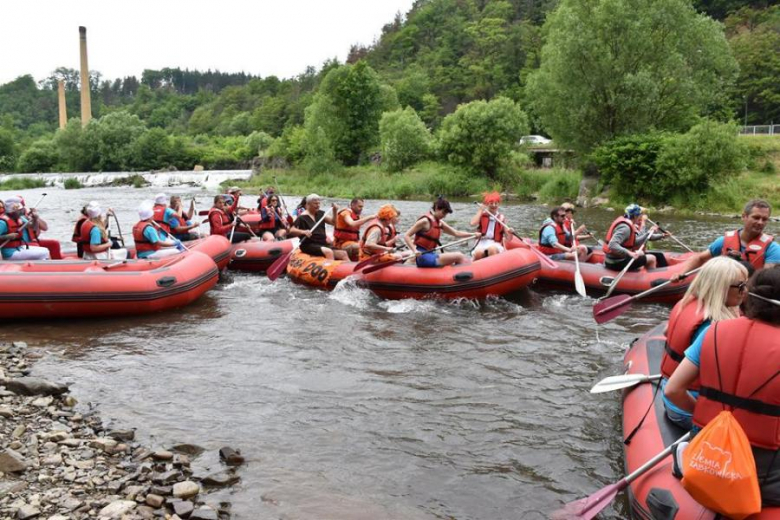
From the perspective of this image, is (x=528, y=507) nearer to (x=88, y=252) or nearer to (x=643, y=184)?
(x=88, y=252)

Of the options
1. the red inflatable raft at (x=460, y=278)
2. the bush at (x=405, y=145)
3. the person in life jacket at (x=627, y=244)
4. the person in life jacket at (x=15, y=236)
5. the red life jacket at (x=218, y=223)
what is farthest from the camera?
the bush at (x=405, y=145)

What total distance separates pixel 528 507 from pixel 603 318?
2846 mm

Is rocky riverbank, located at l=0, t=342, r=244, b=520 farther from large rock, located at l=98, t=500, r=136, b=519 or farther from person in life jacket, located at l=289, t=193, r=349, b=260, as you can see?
person in life jacket, located at l=289, t=193, r=349, b=260

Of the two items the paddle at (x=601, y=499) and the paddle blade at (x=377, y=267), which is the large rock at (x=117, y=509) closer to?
the paddle at (x=601, y=499)

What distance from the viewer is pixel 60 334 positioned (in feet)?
24.0

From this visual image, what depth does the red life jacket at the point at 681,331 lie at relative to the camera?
3433mm

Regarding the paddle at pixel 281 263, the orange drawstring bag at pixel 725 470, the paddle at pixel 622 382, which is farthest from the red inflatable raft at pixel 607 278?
the orange drawstring bag at pixel 725 470

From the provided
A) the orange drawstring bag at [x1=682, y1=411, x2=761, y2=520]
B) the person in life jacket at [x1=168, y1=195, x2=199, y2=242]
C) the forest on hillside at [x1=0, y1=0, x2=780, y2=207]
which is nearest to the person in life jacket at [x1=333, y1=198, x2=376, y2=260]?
the person in life jacket at [x1=168, y1=195, x2=199, y2=242]

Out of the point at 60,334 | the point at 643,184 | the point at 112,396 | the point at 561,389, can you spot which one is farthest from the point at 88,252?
the point at 643,184

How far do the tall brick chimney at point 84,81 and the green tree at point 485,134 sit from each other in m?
60.1

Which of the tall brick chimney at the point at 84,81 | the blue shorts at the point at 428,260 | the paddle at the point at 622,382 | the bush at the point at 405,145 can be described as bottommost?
the paddle at the point at 622,382

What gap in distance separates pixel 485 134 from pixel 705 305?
99.9 feet

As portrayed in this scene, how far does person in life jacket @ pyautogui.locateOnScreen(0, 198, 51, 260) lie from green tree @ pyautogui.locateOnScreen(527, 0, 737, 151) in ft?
69.2

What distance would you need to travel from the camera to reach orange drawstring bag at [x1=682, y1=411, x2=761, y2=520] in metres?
2.63
